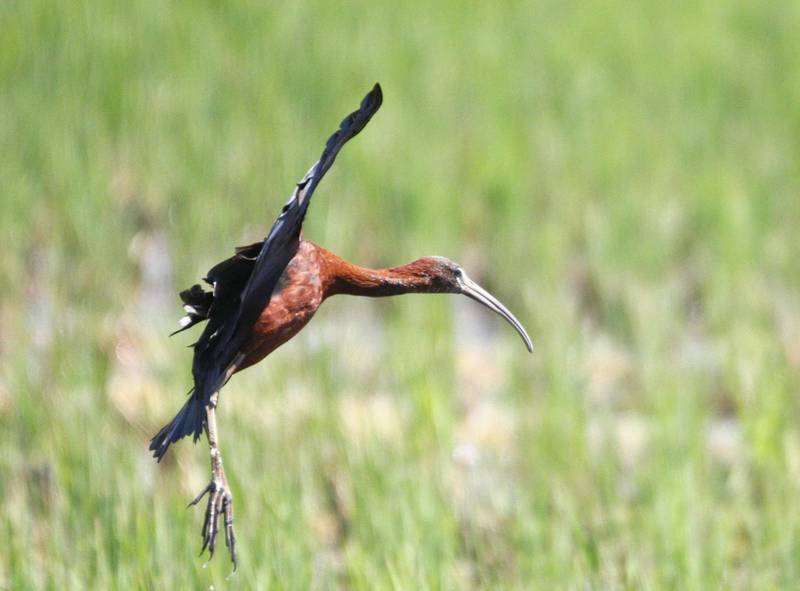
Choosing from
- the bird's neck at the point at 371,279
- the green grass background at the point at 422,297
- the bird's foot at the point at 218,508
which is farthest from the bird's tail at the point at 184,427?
the green grass background at the point at 422,297

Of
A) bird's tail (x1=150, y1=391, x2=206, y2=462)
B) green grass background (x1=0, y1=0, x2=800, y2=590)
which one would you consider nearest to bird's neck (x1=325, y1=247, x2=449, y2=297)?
bird's tail (x1=150, y1=391, x2=206, y2=462)

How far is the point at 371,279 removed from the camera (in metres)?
1.91

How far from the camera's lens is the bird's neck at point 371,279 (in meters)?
1.90

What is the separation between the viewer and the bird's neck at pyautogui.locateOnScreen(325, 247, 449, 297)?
190cm

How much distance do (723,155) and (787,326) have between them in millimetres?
1189

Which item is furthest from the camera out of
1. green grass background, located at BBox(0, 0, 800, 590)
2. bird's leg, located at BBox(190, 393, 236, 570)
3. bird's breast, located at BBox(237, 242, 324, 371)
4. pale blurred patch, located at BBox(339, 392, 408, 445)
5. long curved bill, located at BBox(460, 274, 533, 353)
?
pale blurred patch, located at BBox(339, 392, 408, 445)

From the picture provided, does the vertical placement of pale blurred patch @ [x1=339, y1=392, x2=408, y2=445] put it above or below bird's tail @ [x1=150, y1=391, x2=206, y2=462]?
above

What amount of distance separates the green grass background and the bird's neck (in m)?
0.96

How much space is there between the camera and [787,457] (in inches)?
145

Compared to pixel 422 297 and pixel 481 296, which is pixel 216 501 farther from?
pixel 422 297

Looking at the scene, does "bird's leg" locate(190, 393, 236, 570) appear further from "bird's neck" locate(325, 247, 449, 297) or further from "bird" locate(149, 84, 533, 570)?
"bird's neck" locate(325, 247, 449, 297)

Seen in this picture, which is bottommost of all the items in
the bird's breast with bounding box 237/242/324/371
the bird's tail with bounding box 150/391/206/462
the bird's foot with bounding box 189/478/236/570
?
the bird's foot with bounding box 189/478/236/570

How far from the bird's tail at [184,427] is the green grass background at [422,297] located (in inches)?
32.4

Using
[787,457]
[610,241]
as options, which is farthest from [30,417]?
[610,241]
